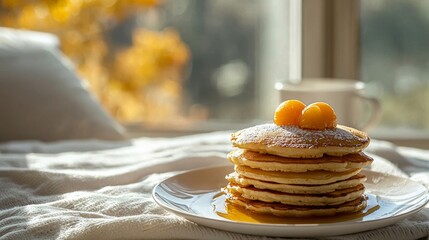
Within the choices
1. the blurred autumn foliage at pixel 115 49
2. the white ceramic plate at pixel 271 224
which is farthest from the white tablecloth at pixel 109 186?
the blurred autumn foliage at pixel 115 49

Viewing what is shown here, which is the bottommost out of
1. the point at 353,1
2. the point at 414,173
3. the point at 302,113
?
the point at 414,173

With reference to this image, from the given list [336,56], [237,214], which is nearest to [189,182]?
[237,214]

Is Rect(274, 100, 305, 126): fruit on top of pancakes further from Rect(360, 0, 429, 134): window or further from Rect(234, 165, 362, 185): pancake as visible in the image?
Rect(360, 0, 429, 134): window

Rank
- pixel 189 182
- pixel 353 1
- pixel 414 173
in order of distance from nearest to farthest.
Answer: pixel 189 182
pixel 414 173
pixel 353 1

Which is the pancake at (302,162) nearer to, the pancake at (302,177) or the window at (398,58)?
the pancake at (302,177)

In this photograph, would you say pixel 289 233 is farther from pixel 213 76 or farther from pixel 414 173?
pixel 213 76

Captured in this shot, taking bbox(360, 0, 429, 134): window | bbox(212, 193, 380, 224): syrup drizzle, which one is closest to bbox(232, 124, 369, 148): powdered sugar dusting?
bbox(212, 193, 380, 224): syrup drizzle

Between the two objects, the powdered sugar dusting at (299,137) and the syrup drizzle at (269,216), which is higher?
the powdered sugar dusting at (299,137)
